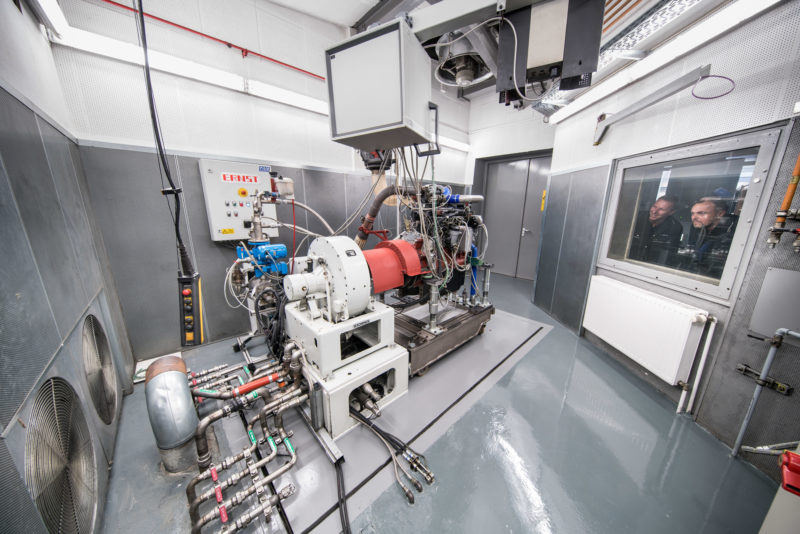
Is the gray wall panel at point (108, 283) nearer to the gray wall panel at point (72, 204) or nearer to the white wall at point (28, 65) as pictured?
the gray wall panel at point (72, 204)

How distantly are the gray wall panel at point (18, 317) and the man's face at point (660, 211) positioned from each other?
3.71 m

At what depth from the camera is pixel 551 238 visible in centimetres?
354

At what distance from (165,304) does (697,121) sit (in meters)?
4.65

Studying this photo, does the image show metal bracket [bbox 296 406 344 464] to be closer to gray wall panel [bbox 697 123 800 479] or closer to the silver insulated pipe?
the silver insulated pipe

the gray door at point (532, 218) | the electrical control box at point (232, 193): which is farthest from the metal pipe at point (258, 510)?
the gray door at point (532, 218)

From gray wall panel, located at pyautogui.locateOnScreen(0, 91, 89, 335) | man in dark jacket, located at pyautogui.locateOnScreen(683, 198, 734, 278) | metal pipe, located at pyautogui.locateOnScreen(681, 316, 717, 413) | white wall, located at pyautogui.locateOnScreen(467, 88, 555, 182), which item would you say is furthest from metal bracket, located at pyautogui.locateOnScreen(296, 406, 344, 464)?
white wall, located at pyautogui.locateOnScreen(467, 88, 555, 182)

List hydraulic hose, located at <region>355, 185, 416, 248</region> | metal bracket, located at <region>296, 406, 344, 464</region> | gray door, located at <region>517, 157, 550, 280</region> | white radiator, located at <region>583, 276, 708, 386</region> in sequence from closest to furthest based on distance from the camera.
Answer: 1. metal bracket, located at <region>296, 406, 344, 464</region>
2. white radiator, located at <region>583, 276, 708, 386</region>
3. hydraulic hose, located at <region>355, 185, 416, 248</region>
4. gray door, located at <region>517, 157, 550, 280</region>

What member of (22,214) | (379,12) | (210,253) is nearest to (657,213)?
(379,12)

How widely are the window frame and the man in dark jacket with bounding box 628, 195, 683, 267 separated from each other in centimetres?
9

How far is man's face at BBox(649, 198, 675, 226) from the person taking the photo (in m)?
2.13

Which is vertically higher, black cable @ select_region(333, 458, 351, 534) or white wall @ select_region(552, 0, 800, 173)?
white wall @ select_region(552, 0, 800, 173)

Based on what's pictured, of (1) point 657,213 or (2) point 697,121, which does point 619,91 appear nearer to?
(2) point 697,121

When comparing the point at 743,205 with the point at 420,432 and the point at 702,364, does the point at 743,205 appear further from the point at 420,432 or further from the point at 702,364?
the point at 420,432

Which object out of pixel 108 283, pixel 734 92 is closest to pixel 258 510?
pixel 108 283
